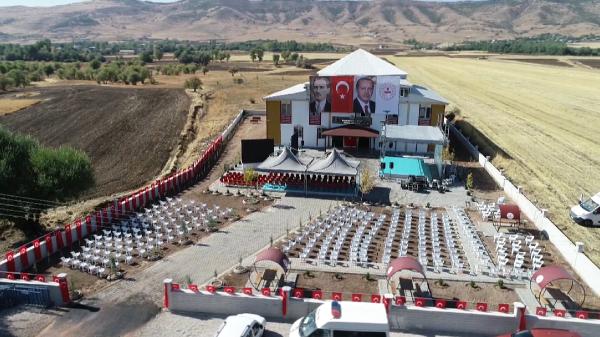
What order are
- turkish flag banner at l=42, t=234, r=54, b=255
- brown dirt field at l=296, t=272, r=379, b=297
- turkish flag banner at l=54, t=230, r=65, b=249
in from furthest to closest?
turkish flag banner at l=54, t=230, r=65, b=249 < turkish flag banner at l=42, t=234, r=54, b=255 < brown dirt field at l=296, t=272, r=379, b=297

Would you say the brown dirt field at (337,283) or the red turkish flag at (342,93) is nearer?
the brown dirt field at (337,283)

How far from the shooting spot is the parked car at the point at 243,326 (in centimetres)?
1374

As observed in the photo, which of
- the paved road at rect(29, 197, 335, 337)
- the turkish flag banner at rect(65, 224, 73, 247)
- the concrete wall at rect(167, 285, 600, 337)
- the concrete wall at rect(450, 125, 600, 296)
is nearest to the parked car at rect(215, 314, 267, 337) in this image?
the concrete wall at rect(167, 285, 600, 337)

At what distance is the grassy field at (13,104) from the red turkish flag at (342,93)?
45.9 metres

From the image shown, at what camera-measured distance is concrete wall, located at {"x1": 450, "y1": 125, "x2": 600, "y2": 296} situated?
1800 centimetres

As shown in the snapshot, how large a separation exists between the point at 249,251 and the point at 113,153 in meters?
26.2

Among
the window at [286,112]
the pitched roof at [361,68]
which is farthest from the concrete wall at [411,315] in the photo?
the pitched roof at [361,68]

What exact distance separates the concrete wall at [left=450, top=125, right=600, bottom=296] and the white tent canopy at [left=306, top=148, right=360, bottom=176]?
9464mm

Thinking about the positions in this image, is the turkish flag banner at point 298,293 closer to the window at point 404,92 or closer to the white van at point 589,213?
the white van at point 589,213

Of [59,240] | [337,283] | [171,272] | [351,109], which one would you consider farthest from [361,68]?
[59,240]

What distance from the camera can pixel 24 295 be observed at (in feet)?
53.8

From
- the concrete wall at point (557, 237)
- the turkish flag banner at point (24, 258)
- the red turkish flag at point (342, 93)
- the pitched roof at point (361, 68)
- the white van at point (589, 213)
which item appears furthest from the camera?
the pitched roof at point (361, 68)

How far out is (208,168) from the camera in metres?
33.5

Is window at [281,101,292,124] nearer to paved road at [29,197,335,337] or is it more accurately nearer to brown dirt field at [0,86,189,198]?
brown dirt field at [0,86,189,198]
